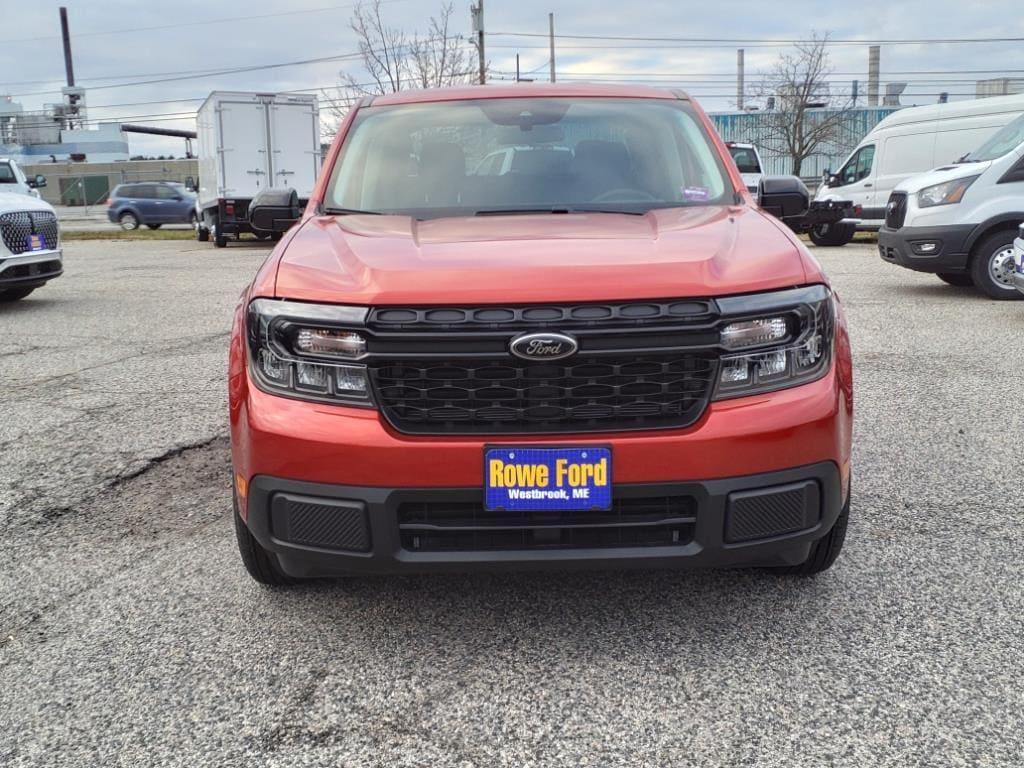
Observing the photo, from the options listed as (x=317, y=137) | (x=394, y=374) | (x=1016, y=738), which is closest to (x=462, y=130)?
(x=394, y=374)

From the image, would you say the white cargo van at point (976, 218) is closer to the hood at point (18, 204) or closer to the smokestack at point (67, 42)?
the hood at point (18, 204)

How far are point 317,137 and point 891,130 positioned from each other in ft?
40.6

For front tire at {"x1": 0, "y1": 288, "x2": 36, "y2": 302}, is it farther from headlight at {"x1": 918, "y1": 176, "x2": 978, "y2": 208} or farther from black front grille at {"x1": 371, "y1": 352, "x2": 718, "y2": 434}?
black front grille at {"x1": 371, "y1": 352, "x2": 718, "y2": 434}

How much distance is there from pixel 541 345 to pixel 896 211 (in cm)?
942

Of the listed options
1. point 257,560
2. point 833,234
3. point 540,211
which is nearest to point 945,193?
point 833,234

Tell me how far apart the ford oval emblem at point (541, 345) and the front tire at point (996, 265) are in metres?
9.01

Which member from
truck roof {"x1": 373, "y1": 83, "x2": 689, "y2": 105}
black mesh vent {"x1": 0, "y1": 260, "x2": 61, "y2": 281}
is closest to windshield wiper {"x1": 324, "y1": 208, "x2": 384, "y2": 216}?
truck roof {"x1": 373, "y1": 83, "x2": 689, "y2": 105}

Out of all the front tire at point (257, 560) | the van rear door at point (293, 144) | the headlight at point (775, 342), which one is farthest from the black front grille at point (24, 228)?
the van rear door at point (293, 144)

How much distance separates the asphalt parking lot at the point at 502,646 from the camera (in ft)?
7.88

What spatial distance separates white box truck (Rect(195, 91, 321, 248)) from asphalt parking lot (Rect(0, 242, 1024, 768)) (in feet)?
57.2

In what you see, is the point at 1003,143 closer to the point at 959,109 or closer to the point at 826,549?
the point at 959,109

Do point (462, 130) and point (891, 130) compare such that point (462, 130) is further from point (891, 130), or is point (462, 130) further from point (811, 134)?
point (811, 134)

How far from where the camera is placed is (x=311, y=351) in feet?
8.66

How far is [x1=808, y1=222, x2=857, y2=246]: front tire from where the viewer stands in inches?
700
